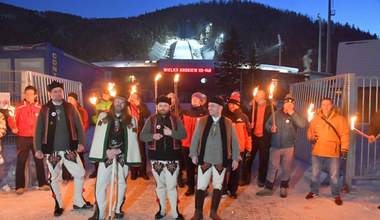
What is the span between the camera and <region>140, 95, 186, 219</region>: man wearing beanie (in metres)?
3.95

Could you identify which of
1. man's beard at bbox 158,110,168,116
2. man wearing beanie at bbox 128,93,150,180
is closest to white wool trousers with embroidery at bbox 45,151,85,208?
man's beard at bbox 158,110,168,116

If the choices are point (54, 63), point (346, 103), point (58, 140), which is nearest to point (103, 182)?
point (58, 140)

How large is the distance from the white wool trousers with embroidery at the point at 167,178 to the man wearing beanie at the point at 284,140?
1.98 meters

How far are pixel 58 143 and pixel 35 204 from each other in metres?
1.28

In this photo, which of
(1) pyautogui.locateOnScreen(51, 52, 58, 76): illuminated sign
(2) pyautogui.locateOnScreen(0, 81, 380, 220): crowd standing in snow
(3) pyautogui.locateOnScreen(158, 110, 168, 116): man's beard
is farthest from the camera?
(1) pyautogui.locateOnScreen(51, 52, 58, 76): illuminated sign

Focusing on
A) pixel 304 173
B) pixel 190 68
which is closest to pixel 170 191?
pixel 304 173

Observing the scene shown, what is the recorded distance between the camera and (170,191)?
13.0ft

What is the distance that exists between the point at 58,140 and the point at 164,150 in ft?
5.32

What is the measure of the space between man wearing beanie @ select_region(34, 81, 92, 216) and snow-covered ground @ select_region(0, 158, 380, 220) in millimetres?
400

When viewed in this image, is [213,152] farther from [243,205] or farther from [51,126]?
[51,126]

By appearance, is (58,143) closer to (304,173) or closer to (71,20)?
(304,173)

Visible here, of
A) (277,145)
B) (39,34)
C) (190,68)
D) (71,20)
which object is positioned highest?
(71,20)

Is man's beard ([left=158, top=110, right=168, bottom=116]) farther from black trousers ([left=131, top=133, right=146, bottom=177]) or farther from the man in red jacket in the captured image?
the man in red jacket

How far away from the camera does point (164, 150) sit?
3977 millimetres
